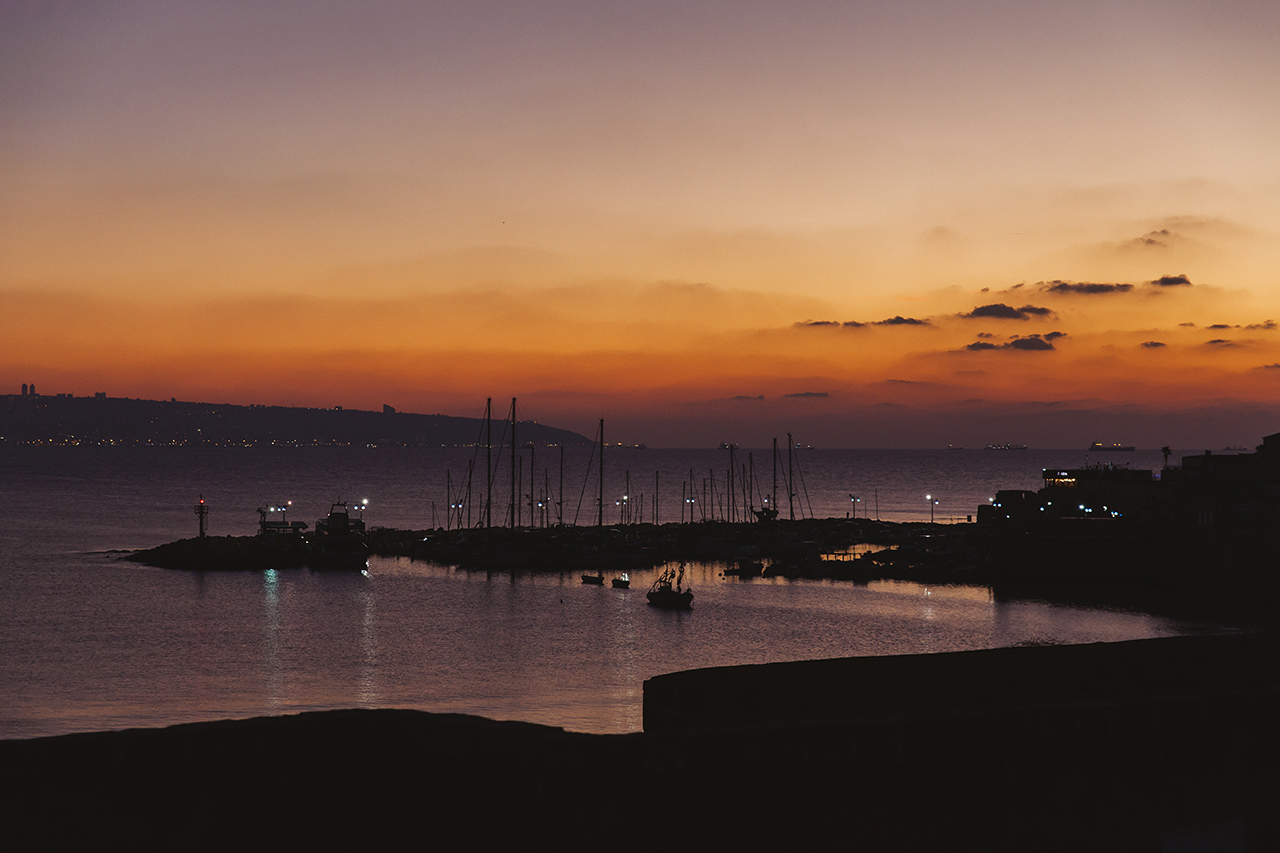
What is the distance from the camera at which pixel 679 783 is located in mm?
6621

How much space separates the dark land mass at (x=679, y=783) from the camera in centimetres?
605

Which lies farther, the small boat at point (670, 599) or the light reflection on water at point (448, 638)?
the small boat at point (670, 599)

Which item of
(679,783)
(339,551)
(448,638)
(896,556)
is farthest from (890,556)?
(679,783)

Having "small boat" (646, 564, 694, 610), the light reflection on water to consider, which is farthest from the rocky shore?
"small boat" (646, 564, 694, 610)

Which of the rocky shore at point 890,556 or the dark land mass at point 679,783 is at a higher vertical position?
the dark land mass at point 679,783

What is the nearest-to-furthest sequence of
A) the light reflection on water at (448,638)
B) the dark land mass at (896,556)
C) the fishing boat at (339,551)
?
the light reflection on water at (448,638), the dark land mass at (896,556), the fishing boat at (339,551)

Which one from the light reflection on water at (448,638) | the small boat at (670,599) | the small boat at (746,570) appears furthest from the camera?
the small boat at (746,570)

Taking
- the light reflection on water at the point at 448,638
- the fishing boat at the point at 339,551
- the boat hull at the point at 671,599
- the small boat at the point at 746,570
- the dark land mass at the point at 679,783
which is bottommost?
the light reflection on water at the point at 448,638

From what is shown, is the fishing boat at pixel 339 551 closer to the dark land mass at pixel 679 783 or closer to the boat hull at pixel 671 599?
the boat hull at pixel 671 599

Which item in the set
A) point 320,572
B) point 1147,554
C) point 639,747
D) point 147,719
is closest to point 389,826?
point 639,747

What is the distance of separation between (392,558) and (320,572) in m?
9.58

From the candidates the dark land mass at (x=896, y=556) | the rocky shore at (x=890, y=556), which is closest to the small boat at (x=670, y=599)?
the dark land mass at (x=896, y=556)

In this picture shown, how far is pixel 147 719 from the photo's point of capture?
3297 centimetres

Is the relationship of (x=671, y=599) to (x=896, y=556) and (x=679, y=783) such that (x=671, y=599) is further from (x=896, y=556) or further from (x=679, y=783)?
(x=679, y=783)
